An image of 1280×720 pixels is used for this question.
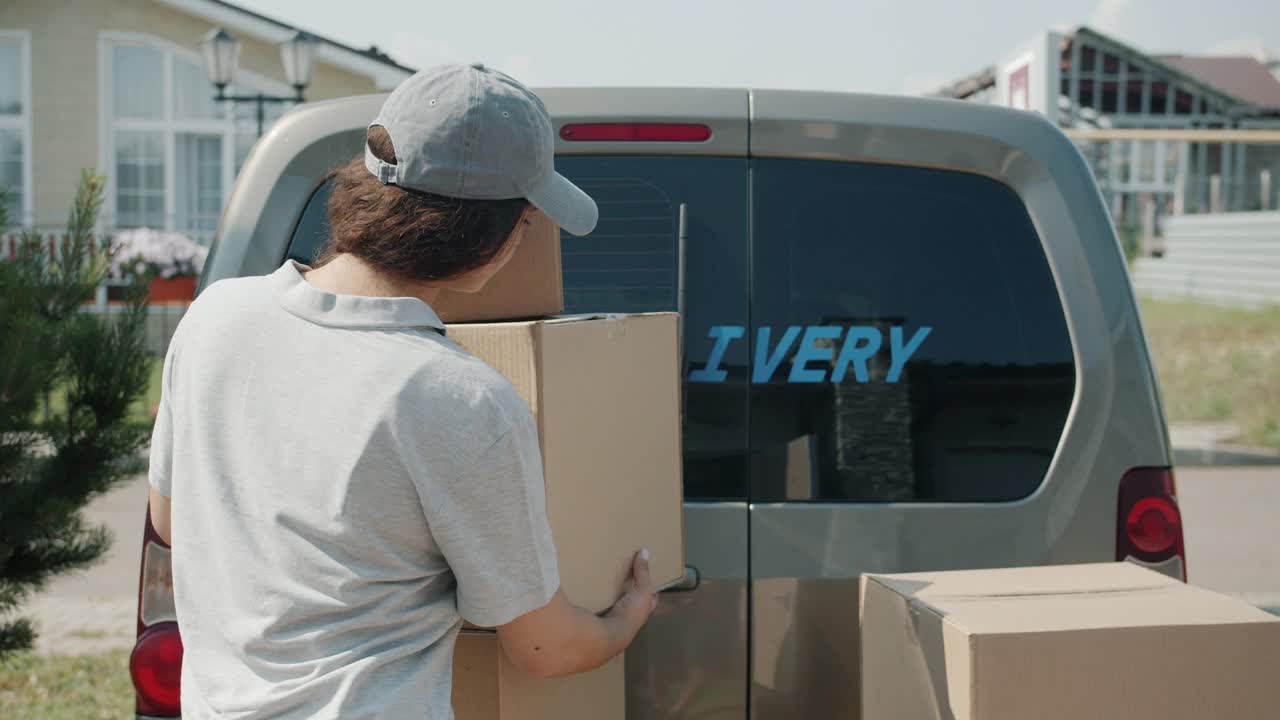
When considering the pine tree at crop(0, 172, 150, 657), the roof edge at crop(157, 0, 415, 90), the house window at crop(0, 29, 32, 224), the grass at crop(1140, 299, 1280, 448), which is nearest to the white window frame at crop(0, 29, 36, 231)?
the house window at crop(0, 29, 32, 224)

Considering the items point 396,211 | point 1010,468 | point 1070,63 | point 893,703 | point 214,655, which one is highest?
point 1070,63

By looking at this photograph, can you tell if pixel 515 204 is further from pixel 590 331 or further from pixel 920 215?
pixel 920 215

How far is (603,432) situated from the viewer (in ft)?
6.15

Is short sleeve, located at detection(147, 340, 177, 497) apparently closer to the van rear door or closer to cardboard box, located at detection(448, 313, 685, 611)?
cardboard box, located at detection(448, 313, 685, 611)

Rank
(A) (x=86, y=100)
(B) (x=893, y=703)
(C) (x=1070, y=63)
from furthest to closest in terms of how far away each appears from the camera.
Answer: (C) (x=1070, y=63) < (A) (x=86, y=100) < (B) (x=893, y=703)

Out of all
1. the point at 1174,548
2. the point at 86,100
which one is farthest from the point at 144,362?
the point at 86,100

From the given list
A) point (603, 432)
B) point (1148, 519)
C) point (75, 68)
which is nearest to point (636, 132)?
point (603, 432)

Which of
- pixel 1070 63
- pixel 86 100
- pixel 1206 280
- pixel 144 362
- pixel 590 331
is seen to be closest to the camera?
pixel 590 331

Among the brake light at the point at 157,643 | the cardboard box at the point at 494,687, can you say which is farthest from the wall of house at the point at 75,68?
the cardboard box at the point at 494,687

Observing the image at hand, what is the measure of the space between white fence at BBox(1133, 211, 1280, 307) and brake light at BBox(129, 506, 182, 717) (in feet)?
72.7

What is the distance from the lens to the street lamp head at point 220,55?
1433 cm

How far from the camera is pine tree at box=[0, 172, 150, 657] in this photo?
3.47 meters

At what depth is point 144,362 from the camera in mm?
3504

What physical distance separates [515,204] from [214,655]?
2.26 ft
